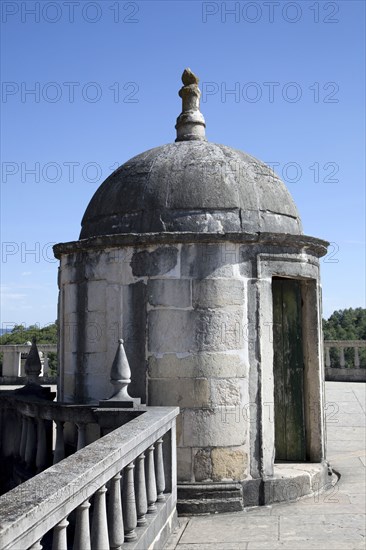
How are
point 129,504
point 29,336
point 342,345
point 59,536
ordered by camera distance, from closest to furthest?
point 59,536, point 129,504, point 342,345, point 29,336

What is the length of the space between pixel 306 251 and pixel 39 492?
16.1 ft

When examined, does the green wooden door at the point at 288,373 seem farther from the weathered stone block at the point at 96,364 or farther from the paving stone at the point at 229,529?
the weathered stone block at the point at 96,364

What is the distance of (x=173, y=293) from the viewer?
6594 mm

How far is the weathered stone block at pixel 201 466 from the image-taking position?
251 inches

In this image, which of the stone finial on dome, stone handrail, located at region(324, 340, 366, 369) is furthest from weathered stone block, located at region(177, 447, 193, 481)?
stone handrail, located at region(324, 340, 366, 369)

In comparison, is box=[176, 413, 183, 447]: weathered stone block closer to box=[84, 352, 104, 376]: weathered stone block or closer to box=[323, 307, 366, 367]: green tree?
box=[84, 352, 104, 376]: weathered stone block

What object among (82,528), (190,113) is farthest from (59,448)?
(190,113)

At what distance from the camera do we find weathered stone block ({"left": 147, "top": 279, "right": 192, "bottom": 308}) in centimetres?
658

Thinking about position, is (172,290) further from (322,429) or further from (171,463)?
(322,429)

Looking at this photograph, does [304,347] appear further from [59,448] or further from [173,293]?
[59,448]

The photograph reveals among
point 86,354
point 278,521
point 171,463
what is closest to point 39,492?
point 171,463

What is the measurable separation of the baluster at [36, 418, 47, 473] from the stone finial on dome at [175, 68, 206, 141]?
3.89 metres

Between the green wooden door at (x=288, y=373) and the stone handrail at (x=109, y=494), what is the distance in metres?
2.14

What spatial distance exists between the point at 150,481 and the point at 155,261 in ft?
7.63
